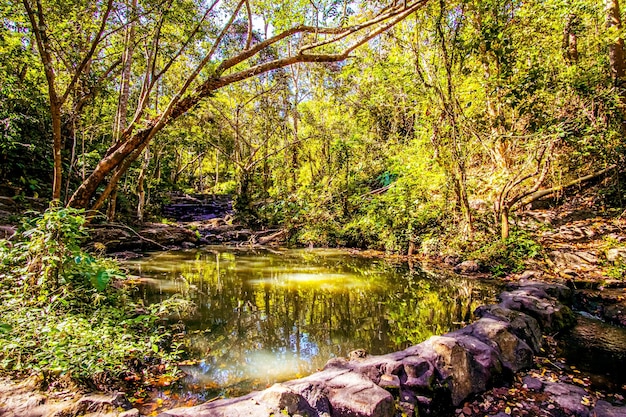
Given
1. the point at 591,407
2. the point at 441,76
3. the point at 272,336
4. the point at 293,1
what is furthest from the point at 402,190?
the point at 591,407

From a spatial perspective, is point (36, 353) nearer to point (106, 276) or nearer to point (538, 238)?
point (106, 276)

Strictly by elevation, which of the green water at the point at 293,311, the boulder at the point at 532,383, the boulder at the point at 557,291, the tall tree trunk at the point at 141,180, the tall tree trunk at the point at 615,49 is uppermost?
the tall tree trunk at the point at 615,49

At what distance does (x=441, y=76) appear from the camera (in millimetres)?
9367

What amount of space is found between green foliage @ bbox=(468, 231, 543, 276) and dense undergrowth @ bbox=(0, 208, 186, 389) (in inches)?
276

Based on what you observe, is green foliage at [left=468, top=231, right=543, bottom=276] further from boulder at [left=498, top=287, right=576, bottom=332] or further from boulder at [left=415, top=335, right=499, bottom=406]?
boulder at [left=415, top=335, right=499, bottom=406]

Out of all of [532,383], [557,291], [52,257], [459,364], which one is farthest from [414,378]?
[557,291]

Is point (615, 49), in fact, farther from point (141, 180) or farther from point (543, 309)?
point (141, 180)

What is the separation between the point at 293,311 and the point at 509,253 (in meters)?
5.50

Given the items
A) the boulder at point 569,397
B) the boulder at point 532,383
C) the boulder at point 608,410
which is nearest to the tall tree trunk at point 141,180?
the boulder at point 532,383

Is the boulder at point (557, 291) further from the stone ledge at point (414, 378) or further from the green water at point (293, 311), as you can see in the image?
the stone ledge at point (414, 378)

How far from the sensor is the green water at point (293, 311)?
3479 millimetres

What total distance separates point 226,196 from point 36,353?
77.7 ft

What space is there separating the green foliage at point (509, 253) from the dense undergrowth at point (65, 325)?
701cm

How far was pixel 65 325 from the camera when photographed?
9.37 ft
